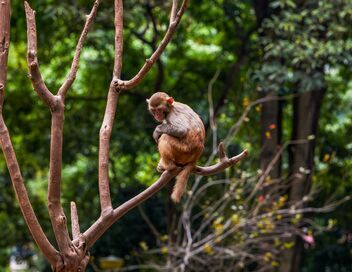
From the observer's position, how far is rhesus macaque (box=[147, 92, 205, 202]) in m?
3.49

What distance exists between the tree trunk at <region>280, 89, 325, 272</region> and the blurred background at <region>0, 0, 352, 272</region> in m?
0.01

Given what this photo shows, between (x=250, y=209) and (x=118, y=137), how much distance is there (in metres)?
2.01

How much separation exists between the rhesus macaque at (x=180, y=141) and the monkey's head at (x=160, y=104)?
3.5 inches

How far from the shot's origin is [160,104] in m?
3.96

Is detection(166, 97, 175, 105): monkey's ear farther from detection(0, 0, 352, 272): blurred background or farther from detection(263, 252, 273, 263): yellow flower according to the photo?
detection(263, 252, 273, 263): yellow flower

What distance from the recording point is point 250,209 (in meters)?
8.70

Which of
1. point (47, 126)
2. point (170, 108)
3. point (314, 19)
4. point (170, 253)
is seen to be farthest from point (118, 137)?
point (170, 108)

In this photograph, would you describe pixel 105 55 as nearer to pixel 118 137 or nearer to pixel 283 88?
pixel 118 137

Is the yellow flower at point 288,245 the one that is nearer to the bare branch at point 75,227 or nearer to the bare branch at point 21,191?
the bare branch at point 75,227

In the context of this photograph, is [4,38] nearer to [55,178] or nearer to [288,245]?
[55,178]

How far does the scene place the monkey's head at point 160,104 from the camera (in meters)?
3.91

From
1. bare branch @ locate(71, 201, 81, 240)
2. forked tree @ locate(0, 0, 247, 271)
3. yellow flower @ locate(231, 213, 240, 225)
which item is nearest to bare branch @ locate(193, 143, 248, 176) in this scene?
forked tree @ locate(0, 0, 247, 271)

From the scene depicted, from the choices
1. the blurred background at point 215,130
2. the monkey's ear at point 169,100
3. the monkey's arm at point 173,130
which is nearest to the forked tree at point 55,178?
the monkey's arm at point 173,130

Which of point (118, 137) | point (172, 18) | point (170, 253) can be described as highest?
point (172, 18)
